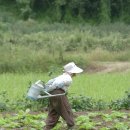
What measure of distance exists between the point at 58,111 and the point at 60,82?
51cm

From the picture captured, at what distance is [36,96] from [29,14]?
36.5 meters

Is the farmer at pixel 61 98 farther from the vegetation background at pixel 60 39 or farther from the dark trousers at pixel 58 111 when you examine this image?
the vegetation background at pixel 60 39

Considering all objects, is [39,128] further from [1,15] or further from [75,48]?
[1,15]

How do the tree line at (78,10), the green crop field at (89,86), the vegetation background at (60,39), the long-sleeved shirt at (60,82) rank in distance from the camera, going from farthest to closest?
the tree line at (78,10)
the vegetation background at (60,39)
the green crop field at (89,86)
the long-sleeved shirt at (60,82)

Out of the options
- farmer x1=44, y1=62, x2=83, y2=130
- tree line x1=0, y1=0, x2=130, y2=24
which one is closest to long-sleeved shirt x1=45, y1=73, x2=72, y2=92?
farmer x1=44, y1=62, x2=83, y2=130

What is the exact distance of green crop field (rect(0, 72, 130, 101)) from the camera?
14672 mm

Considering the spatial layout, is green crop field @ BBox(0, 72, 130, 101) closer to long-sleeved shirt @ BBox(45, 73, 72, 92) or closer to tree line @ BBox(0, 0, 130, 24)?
long-sleeved shirt @ BBox(45, 73, 72, 92)

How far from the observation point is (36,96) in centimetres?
825

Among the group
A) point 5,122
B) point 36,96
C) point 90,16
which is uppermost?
point 36,96

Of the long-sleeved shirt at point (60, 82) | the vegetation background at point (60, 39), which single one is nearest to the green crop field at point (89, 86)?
the vegetation background at point (60, 39)

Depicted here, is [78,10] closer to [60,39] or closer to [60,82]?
[60,39]

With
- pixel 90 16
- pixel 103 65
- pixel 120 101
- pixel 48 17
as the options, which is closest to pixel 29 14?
pixel 48 17

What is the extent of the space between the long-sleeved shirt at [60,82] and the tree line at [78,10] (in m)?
35.3

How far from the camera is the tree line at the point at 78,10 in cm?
4409
